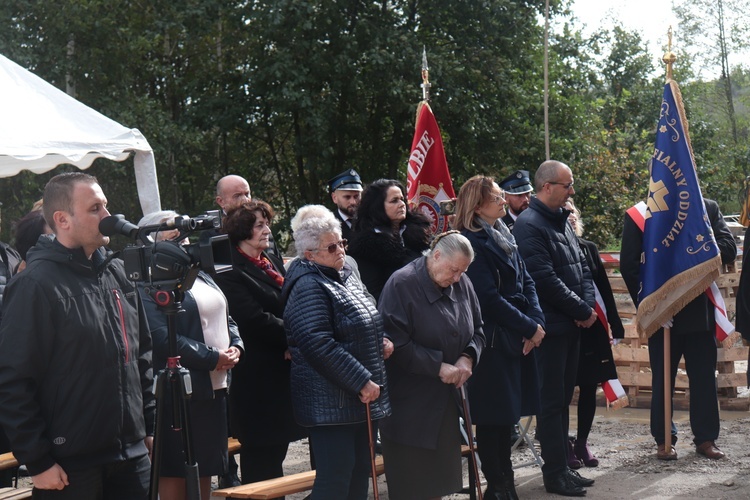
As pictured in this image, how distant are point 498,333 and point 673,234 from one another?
2.14 metres

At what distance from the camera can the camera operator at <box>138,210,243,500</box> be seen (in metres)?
4.54

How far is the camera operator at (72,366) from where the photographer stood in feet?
11.6

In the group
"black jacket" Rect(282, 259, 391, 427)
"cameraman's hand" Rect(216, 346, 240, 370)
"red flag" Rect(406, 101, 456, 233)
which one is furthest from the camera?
"red flag" Rect(406, 101, 456, 233)

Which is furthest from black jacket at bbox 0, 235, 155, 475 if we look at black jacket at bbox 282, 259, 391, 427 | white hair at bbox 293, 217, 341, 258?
white hair at bbox 293, 217, 341, 258

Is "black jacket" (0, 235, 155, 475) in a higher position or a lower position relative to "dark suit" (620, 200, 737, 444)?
higher

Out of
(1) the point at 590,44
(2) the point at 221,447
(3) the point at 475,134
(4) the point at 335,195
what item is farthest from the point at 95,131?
(1) the point at 590,44

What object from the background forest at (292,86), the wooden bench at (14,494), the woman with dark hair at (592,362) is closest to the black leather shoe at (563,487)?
the woman with dark hair at (592,362)

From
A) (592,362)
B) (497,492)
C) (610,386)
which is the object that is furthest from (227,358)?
(610,386)

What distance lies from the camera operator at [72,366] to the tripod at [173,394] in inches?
6.7

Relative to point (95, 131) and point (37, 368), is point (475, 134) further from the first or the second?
point (37, 368)

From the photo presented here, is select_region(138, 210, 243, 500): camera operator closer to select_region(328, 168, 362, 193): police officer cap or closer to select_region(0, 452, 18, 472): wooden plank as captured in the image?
select_region(0, 452, 18, 472): wooden plank

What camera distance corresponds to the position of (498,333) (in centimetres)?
572

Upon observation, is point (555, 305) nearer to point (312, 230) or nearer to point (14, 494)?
point (312, 230)

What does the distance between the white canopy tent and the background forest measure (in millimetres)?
7642
